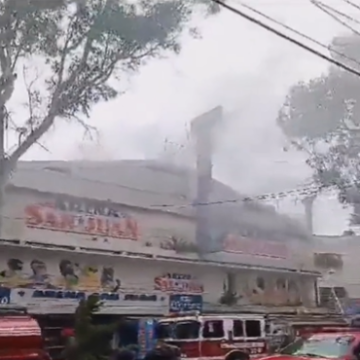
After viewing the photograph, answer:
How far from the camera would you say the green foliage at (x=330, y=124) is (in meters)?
30.8

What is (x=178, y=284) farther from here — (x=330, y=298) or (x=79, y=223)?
(x=330, y=298)

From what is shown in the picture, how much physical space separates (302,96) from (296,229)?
21.5 ft

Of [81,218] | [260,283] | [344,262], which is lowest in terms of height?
[260,283]

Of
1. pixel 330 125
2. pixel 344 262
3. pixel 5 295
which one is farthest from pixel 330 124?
pixel 5 295

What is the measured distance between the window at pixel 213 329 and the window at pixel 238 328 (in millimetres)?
412

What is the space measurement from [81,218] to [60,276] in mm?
2900

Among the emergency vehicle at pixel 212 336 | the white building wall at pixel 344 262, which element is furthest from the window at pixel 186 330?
the white building wall at pixel 344 262

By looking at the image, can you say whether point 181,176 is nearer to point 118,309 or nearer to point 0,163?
point 0,163

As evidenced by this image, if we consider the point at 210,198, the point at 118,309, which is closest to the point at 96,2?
the point at 210,198

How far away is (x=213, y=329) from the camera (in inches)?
640

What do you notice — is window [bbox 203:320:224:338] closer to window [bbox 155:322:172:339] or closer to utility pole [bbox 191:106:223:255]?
window [bbox 155:322:172:339]

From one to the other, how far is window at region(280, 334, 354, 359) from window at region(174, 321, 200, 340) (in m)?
4.79

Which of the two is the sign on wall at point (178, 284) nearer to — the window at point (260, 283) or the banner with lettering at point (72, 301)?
the banner with lettering at point (72, 301)

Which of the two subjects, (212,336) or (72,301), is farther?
(72,301)
